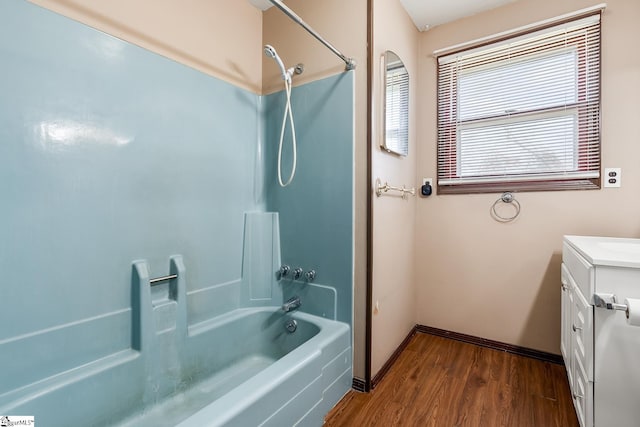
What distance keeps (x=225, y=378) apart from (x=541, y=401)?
1.75 meters

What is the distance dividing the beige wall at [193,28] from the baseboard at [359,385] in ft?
6.61

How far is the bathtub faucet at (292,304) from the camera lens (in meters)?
1.79

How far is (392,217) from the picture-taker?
1.93 m

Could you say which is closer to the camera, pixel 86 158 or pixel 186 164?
pixel 86 158

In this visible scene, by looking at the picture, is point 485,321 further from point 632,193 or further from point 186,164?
point 186,164

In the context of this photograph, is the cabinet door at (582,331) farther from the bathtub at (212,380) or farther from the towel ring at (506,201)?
the bathtub at (212,380)

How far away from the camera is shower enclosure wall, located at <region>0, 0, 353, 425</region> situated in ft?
3.54

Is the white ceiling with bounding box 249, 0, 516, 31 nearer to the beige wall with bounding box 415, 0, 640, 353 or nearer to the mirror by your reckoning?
the beige wall with bounding box 415, 0, 640, 353

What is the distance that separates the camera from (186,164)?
5.22 ft

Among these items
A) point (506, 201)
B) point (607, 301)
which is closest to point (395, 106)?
point (506, 201)

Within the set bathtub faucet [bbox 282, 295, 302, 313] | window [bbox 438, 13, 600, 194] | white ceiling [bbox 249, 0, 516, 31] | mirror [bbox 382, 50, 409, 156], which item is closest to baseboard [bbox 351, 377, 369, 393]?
bathtub faucet [bbox 282, 295, 302, 313]

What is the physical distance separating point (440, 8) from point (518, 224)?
5.44 feet

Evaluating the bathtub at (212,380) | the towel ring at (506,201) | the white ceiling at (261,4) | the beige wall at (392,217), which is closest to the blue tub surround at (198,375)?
the bathtub at (212,380)

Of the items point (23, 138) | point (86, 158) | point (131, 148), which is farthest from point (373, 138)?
point (23, 138)
